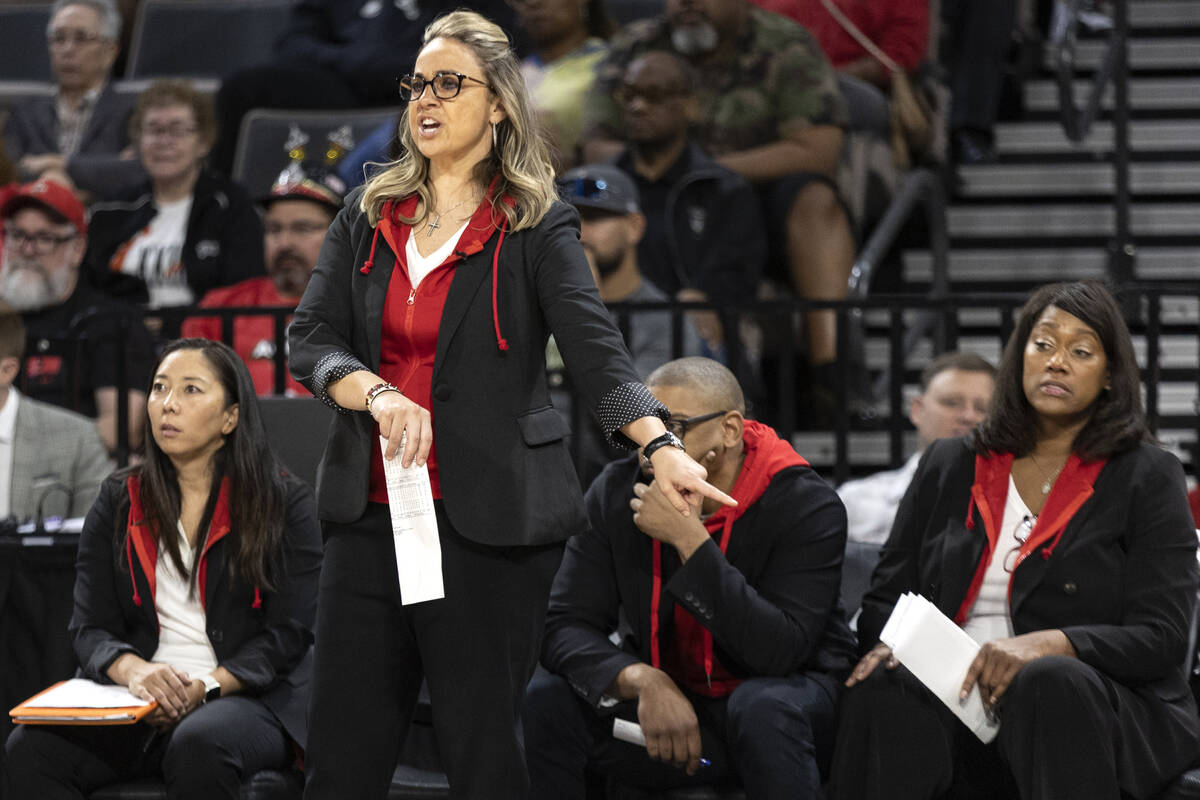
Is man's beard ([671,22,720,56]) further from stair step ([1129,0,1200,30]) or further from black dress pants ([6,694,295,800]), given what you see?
black dress pants ([6,694,295,800])

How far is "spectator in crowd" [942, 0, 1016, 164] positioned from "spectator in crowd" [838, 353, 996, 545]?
102 inches

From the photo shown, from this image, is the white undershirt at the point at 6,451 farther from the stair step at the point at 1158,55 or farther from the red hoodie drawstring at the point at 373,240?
the stair step at the point at 1158,55

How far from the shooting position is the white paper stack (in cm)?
335

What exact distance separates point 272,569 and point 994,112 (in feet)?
15.4

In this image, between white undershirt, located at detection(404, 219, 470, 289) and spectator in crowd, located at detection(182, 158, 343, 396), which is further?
Result: spectator in crowd, located at detection(182, 158, 343, 396)

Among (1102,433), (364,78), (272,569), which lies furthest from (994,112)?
(272,569)

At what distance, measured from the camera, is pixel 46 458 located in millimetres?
4941

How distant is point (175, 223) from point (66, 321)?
910 millimetres

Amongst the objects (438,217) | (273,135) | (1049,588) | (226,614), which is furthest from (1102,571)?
(273,135)

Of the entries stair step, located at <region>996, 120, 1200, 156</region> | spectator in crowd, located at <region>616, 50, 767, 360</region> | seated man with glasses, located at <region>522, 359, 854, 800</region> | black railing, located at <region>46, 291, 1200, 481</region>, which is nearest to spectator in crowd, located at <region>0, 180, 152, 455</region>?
black railing, located at <region>46, 291, 1200, 481</region>

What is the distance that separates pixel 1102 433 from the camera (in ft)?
12.0

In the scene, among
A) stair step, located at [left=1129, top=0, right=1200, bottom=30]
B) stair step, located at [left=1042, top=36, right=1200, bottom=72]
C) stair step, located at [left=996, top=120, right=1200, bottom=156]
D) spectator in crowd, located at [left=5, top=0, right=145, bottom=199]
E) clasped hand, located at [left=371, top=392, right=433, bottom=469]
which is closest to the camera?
clasped hand, located at [left=371, top=392, right=433, bottom=469]

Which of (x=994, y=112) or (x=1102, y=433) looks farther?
(x=994, y=112)

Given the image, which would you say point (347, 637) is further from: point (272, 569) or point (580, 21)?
point (580, 21)
